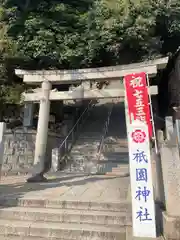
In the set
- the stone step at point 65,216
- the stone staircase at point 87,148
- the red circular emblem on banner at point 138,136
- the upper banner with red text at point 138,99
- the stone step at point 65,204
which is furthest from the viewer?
the stone staircase at point 87,148

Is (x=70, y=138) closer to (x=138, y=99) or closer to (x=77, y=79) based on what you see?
(x=77, y=79)

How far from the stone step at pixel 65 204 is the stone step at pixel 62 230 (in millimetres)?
667

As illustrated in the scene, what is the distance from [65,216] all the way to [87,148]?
7799mm

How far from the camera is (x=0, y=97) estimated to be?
1146 cm

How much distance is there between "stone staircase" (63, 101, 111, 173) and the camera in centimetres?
1127

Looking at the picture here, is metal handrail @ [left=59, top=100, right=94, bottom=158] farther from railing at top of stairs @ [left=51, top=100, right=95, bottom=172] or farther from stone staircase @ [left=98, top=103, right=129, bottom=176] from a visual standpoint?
stone staircase @ [left=98, top=103, right=129, bottom=176]

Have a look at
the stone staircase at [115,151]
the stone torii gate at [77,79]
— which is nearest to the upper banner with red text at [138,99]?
the stone torii gate at [77,79]

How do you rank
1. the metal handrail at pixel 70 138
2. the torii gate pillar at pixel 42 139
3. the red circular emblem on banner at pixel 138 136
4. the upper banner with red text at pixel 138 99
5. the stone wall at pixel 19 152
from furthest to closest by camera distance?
the metal handrail at pixel 70 138 → the stone wall at pixel 19 152 → the torii gate pillar at pixel 42 139 → the upper banner with red text at pixel 138 99 → the red circular emblem on banner at pixel 138 136

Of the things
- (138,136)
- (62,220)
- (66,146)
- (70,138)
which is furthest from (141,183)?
(70,138)

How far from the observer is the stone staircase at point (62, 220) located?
14.9 feet

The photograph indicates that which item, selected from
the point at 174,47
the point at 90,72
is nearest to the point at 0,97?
the point at 90,72

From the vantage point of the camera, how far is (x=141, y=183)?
4.29m

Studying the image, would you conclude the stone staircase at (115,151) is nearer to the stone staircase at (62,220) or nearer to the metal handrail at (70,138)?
the metal handrail at (70,138)

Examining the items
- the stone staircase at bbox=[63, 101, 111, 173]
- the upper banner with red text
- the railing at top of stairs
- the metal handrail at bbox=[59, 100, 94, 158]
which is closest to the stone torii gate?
the railing at top of stairs
